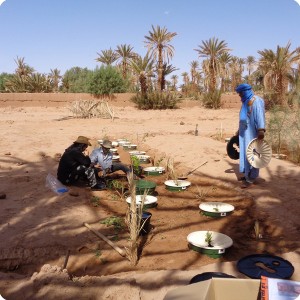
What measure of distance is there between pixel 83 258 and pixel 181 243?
1123 millimetres

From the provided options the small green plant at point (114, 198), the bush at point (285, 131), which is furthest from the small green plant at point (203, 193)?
the bush at point (285, 131)

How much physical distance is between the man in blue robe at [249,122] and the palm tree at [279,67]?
15011 millimetres

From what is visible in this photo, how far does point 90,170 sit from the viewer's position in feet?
18.8

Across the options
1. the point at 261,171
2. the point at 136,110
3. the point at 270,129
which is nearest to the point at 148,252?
the point at 261,171

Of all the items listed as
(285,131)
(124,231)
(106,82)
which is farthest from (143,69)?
(124,231)

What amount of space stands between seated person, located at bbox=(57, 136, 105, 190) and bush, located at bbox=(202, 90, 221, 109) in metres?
17.9

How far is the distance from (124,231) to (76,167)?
1796mm

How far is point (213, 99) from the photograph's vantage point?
22656 millimetres

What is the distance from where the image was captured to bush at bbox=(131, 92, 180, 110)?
74.2 ft

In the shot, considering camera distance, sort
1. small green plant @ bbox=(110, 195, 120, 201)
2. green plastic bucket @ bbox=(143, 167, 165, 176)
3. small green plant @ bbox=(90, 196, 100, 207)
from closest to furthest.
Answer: small green plant @ bbox=(90, 196, 100, 207)
small green plant @ bbox=(110, 195, 120, 201)
green plastic bucket @ bbox=(143, 167, 165, 176)

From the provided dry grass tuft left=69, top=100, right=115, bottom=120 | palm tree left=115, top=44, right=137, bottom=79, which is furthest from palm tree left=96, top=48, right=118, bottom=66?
dry grass tuft left=69, top=100, right=115, bottom=120

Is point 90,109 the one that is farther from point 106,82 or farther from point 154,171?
point 154,171

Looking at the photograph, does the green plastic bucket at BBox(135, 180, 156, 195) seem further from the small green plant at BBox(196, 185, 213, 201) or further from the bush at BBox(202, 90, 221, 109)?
the bush at BBox(202, 90, 221, 109)

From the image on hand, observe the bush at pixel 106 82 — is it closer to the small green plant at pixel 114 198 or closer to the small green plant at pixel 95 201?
the small green plant at pixel 114 198
